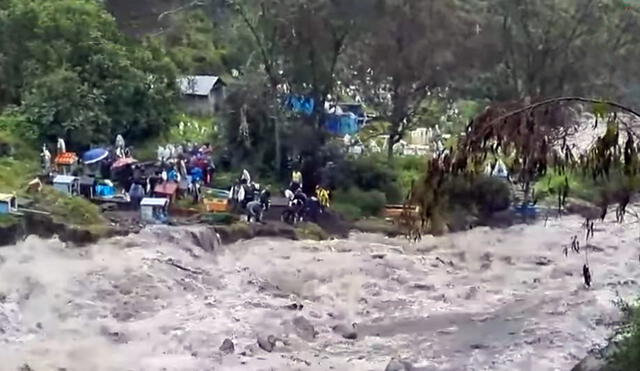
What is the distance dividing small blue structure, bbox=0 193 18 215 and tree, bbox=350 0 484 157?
10.3 meters

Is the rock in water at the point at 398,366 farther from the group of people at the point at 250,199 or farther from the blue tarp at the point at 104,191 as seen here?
the blue tarp at the point at 104,191

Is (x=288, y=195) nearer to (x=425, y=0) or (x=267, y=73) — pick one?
(x=267, y=73)

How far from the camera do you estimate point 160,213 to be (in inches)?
969

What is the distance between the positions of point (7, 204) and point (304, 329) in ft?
25.9

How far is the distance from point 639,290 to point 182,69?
18.6 metres

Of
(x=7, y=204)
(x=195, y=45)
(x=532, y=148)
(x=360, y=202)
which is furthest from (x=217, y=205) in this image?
(x=532, y=148)

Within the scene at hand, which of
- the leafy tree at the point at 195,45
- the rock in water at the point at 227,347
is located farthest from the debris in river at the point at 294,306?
the leafy tree at the point at 195,45

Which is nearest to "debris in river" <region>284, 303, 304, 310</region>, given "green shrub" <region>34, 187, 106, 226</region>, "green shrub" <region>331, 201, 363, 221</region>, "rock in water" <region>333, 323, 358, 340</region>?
"rock in water" <region>333, 323, 358, 340</region>

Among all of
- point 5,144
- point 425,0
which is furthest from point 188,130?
point 425,0

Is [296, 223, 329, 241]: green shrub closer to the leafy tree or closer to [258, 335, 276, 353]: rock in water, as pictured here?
[258, 335, 276, 353]: rock in water

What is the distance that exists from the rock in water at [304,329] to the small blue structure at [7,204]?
7.49m

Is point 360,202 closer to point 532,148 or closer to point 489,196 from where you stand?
point 489,196

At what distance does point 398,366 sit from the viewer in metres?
16.5

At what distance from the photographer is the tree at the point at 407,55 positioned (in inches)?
1117
